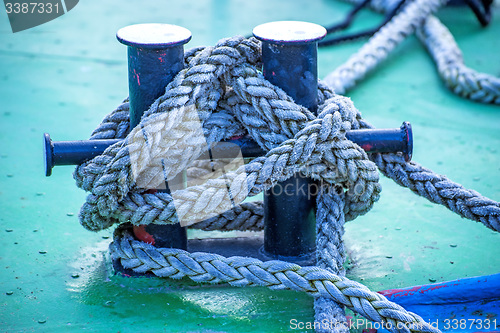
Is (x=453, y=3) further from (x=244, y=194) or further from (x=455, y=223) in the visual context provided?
(x=244, y=194)

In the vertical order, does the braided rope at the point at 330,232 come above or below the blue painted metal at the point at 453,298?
above

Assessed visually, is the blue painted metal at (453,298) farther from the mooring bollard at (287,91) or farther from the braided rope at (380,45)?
the braided rope at (380,45)

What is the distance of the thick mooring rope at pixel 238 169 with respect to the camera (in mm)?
1292

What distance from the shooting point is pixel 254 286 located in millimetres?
1435

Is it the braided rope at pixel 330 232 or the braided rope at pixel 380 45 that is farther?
the braided rope at pixel 380 45

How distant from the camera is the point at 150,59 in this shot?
1.30 m

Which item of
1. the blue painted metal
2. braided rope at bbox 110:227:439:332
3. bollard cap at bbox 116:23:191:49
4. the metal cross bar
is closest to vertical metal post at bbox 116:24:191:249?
bollard cap at bbox 116:23:191:49

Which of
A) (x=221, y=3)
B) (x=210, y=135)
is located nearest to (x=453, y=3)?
(x=221, y=3)

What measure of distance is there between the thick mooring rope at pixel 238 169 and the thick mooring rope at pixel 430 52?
42.1 inches

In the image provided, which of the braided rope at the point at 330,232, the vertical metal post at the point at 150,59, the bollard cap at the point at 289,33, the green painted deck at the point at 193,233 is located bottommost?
the green painted deck at the point at 193,233

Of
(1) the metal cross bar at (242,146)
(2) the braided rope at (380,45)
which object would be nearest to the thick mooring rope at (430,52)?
(2) the braided rope at (380,45)

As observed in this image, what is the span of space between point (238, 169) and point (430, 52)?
1.85 m

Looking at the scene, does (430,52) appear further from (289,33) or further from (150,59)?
(150,59)

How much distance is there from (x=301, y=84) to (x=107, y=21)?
7.22 ft
